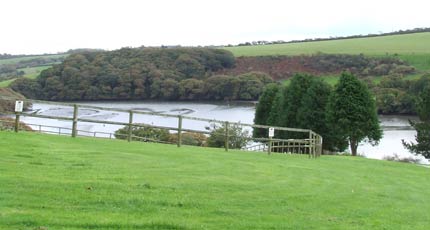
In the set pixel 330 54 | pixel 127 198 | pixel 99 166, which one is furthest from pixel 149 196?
pixel 330 54

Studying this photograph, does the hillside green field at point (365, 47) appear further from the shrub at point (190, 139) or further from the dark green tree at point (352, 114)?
the dark green tree at point (352, 114)

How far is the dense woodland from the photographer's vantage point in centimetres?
11650

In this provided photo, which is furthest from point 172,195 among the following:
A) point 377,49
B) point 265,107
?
point 377,49

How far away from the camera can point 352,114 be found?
54.5 meters

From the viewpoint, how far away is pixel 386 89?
358 ft

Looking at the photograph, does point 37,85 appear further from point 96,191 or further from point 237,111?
point 96,191

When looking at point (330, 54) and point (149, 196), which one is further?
point (330, 54)

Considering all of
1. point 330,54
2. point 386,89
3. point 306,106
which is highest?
point 330,54

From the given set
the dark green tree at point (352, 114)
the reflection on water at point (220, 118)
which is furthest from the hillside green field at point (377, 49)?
the dark green tree at point (352, 114)

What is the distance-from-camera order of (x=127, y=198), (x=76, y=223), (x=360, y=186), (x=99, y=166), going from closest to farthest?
(x=76, y=223) < (x=127, y=198) < (x=99, y=166) < (x=360, y=186)

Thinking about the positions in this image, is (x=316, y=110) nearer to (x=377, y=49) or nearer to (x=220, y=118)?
(x=220, y=118)

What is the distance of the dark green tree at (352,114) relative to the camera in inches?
2124

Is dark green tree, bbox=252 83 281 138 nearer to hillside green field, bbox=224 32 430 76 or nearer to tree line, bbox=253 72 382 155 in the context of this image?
tree line, bbox=253 72 382 155

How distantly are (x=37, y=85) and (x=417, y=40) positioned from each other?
362ft
